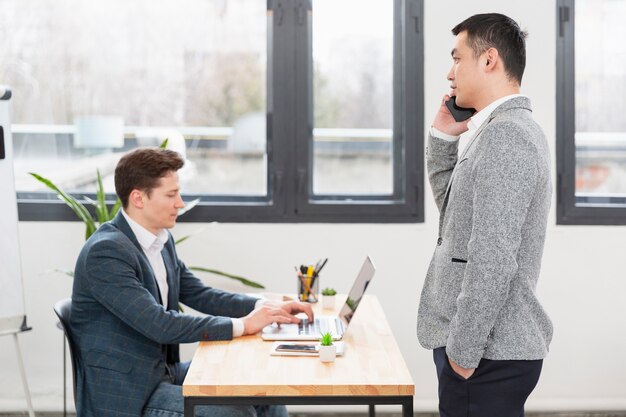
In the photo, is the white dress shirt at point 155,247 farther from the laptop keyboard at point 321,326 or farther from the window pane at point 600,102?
the window pane at point 600,102

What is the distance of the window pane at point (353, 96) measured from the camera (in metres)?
3.72

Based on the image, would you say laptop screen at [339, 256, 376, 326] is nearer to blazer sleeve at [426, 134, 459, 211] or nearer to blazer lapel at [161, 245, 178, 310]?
blazer sleeve at [426, 134, 459, 211]

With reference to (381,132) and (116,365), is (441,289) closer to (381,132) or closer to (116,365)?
(116,365)

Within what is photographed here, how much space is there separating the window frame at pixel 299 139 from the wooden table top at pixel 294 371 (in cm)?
136

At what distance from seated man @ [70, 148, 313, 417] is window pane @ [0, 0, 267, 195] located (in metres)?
1.22

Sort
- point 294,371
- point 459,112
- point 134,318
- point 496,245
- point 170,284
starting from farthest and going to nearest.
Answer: point 170,284
point 134,318
point 459,112
point 294,371
point 496,245

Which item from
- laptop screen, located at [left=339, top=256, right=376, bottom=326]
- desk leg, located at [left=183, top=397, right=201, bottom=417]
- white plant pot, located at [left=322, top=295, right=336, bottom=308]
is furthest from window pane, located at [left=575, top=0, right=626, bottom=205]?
desk leg, located at [left=183, top=397, right=201, bottom=417]

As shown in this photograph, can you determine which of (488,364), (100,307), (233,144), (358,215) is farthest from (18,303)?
(488,364)

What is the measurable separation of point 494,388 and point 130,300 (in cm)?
104

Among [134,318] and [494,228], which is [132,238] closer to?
[134,318]

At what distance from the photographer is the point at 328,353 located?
2.05 meters

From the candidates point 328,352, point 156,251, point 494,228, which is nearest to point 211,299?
point 156,251

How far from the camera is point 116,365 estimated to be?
2.25 meters

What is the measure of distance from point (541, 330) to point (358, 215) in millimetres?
1912
